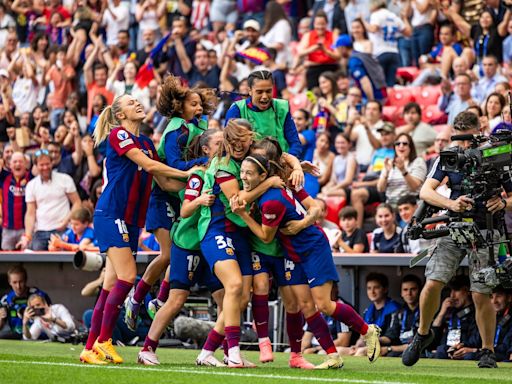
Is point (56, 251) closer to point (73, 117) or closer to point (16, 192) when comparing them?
point (16, 192)

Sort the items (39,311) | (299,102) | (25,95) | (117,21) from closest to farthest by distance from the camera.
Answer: (39,311), (299,102), (117,21), (25,95)

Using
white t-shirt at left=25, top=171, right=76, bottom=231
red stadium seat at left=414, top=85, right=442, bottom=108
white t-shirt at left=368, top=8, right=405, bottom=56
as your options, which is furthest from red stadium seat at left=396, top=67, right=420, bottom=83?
white t-shirt at left=25, top=171, right=76, bottom=231

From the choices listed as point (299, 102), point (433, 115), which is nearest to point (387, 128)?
point (433, 115)

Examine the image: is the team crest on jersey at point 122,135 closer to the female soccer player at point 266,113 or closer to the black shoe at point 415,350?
the female soccer player at point 266,113

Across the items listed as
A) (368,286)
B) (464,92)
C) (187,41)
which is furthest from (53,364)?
(187,41)

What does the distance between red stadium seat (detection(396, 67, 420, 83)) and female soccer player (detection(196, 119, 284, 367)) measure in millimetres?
8608

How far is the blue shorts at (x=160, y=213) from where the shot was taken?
10.4 m

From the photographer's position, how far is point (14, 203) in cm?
1758

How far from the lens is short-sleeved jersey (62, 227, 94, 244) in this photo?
15.5 meters

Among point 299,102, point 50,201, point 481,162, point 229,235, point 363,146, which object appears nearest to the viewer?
point 481,162

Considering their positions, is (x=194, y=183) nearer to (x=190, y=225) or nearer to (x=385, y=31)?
(x=190, y=225)

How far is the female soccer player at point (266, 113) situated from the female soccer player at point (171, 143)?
29 centimetres

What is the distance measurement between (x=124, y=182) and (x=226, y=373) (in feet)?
6.53

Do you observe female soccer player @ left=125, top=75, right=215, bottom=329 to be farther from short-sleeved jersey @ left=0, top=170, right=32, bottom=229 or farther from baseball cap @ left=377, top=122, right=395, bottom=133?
short-sleeved jersey @ left=0, top=170, right=32, bottom=229
